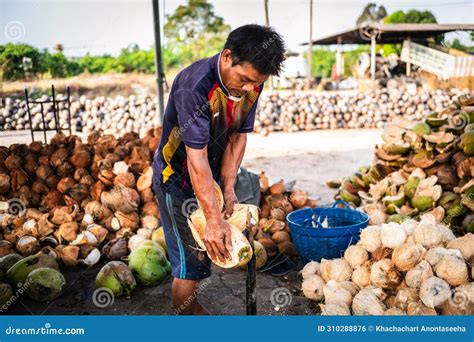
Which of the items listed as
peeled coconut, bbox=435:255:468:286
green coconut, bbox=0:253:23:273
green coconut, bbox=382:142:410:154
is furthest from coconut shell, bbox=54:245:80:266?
green coconut, bbox=382:142:410:154

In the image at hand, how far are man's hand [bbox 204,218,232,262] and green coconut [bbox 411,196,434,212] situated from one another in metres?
2.46

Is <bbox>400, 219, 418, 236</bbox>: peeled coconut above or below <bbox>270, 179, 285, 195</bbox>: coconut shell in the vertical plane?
above

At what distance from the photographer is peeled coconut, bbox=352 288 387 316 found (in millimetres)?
2516

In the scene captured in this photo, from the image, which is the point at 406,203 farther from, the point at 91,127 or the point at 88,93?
the point at 88,93

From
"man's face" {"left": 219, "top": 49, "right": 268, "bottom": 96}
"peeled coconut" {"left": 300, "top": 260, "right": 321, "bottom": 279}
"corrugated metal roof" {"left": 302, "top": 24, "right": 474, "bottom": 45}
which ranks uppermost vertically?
"corrugated metal roof" {"left": 302, "top": 24, "right": 474, "bottom": 45}

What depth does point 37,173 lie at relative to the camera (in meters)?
4.16

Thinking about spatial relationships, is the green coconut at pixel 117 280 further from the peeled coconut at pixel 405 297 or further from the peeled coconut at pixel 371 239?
the peeled coconut at pixel 405 297

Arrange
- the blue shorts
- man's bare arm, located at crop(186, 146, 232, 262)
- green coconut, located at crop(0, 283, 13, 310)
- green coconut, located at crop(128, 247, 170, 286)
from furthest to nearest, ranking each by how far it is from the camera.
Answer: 1. green coconut, located at crop(128, 247, 170, 286)
2. green coconut, located at crop(0, 283, 13, 310)
3. the blue shorts
4. man's bare arm, located at crop(186, 146, 232, 262)

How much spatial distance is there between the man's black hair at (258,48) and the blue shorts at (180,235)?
818 millimetres

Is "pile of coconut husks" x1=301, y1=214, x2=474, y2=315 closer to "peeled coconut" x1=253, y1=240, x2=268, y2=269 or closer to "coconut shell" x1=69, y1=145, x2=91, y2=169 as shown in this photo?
"peeled coconut" x1=253, y1=240, x2=268, y2=269

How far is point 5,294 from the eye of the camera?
2971 millimetres

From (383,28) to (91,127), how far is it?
9.14 m
